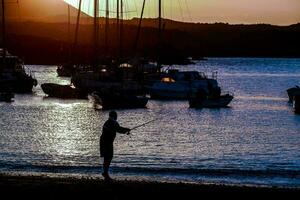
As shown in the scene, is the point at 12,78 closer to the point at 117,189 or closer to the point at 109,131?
the point at 109,131

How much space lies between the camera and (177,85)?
78875mm

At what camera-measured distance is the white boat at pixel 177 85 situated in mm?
77688

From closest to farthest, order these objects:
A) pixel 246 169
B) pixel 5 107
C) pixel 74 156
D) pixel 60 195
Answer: pixel 60 195 → pixel 246 169 → pixel 74 156 → pixel 5 107

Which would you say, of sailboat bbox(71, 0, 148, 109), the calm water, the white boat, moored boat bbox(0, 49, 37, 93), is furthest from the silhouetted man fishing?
moored boat bbox(0, 49, 37, 93)

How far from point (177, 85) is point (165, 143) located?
125ft

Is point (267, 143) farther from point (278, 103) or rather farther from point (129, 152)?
point (278, 103)

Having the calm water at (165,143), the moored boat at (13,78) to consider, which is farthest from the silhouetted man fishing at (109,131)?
the moored boat at (13,78)

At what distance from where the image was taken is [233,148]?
38.8 m

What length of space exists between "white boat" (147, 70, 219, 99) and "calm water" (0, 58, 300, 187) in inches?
69.6

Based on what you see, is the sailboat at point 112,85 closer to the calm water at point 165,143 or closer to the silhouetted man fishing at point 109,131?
the calm water at point 165,143

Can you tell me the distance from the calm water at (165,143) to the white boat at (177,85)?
5.80 feet

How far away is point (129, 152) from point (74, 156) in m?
3.01

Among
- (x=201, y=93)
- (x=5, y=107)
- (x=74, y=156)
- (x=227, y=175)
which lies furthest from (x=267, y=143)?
(x=5, y=107)

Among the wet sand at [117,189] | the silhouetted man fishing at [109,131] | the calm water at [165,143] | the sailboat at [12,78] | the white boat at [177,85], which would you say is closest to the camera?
the wet sand at [117,189]
